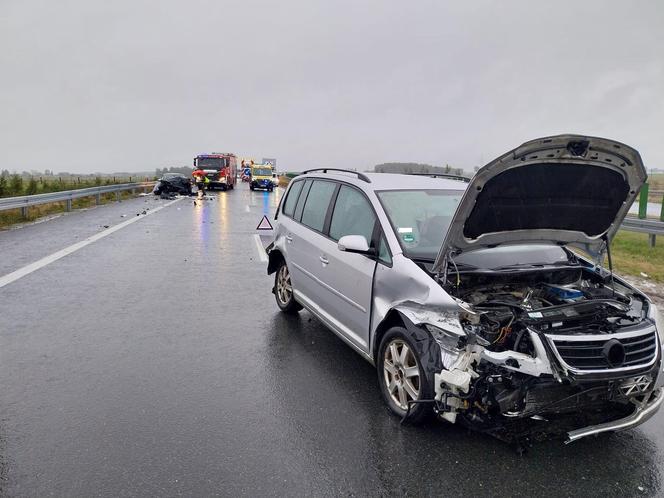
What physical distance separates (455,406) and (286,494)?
121 cm

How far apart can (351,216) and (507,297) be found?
1.67 m

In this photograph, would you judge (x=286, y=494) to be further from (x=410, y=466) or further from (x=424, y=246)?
(x=424, y=246)

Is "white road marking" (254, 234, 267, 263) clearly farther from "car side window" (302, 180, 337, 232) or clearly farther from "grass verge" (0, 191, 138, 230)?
"grass verge" (0, 191, 138, 230)

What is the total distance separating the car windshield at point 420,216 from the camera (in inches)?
171

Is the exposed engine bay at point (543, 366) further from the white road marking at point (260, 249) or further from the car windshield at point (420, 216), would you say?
the white road marking at point (260, 249)

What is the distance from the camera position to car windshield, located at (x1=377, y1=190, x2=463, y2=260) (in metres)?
4.34

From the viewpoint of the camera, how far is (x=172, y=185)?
107 ft

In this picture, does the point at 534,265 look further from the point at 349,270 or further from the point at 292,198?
the point at 292,198

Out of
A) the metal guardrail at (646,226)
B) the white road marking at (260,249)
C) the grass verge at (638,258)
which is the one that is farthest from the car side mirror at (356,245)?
the metal guardrail at (646,226)

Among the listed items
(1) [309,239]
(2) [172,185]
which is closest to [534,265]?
(1) [309,239]

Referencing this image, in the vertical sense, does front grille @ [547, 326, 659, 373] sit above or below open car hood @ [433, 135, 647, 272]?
below

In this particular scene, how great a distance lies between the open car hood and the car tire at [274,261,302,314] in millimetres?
2912

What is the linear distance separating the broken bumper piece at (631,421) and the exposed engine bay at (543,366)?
0.16 feet

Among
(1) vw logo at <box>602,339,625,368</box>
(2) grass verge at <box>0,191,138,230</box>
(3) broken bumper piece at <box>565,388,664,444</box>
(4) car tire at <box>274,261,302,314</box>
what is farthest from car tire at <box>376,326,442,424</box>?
(2) grass verge at <box>0,191,138,230</box>
